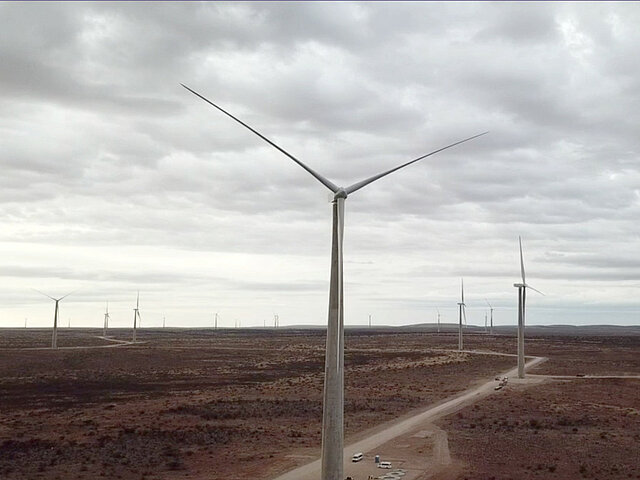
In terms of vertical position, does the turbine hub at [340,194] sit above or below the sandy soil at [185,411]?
above

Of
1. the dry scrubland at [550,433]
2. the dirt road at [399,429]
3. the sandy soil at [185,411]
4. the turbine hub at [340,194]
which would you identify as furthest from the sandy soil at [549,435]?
the turbine hub at [340,194]

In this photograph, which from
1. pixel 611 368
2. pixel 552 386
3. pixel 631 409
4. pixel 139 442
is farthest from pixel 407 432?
pixel 611 368

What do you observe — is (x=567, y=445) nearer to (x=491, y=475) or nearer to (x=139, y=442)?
(x=491, y=475)

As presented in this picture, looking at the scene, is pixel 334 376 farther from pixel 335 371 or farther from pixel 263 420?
pixel 263 420

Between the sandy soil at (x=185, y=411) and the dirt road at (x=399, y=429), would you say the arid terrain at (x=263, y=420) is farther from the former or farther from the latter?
the dirt road at (x=399, y=429)

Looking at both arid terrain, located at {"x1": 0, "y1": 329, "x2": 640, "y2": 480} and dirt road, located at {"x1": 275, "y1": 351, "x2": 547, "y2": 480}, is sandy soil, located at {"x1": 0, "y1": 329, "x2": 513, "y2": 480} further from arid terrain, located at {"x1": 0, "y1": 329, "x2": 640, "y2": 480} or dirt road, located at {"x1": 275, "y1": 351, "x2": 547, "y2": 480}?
dirt road, located at {"x1": 275, "y1": 351, "x2": 547, "y2": 480}

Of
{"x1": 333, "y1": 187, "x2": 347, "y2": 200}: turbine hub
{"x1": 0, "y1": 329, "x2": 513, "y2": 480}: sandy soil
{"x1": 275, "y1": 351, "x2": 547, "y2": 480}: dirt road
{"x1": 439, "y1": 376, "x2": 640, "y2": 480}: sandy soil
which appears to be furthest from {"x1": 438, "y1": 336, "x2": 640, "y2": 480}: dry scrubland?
{"x1": 333, "y1": 187, "x2": 347, "y2": 200}: turbine hub
